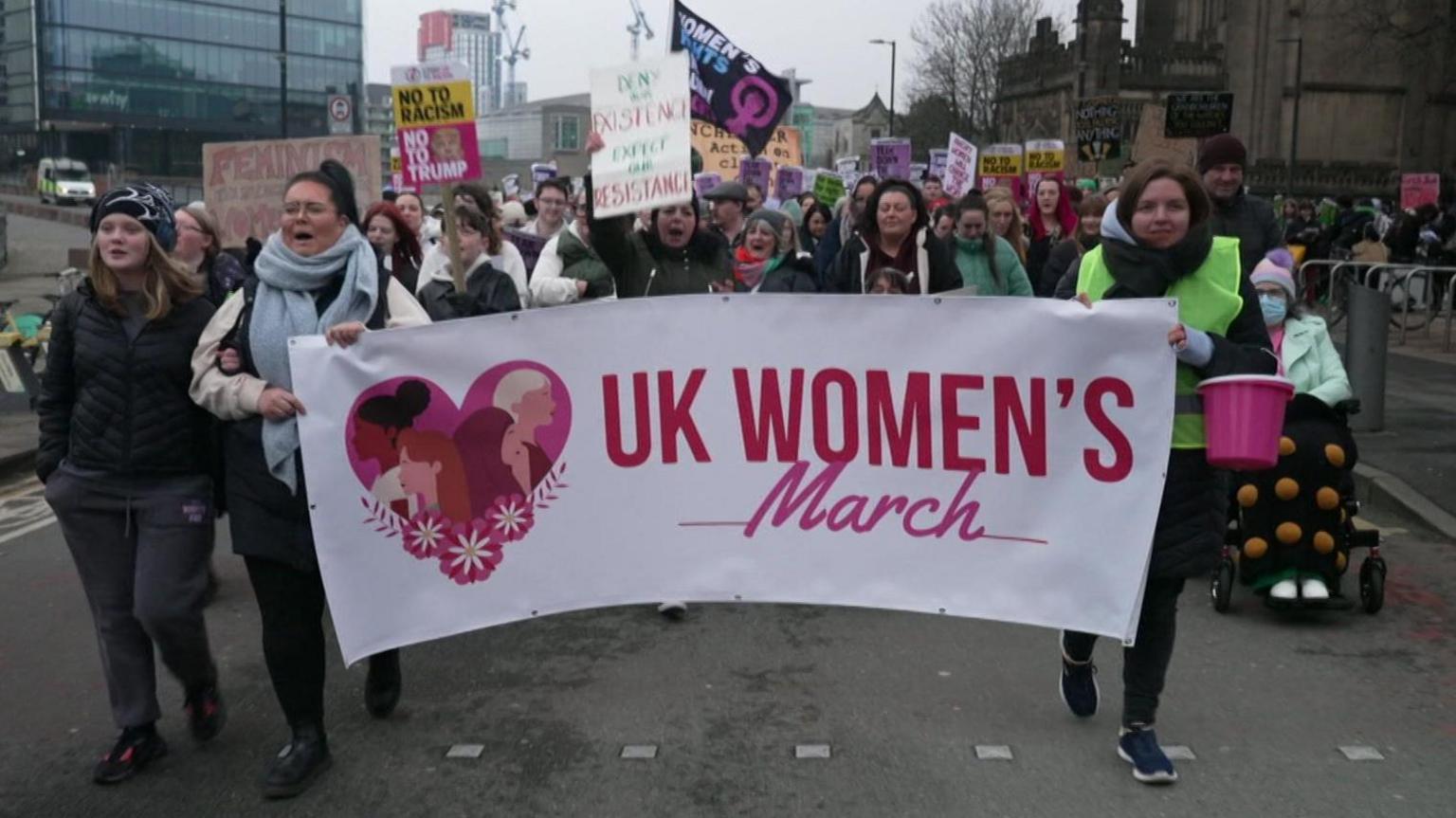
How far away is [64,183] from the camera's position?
64.0m

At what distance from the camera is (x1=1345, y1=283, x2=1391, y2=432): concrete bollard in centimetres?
1105

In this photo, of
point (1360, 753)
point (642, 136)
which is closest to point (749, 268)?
point (642, 136)

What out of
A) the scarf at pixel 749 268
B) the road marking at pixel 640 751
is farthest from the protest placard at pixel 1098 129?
the road marking at pixel 640 751

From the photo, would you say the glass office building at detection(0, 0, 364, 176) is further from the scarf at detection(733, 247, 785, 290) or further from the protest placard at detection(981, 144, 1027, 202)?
the scarf at detection(733, 247, 785, 290)

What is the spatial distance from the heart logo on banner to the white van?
205 feet

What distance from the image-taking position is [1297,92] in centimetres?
5116

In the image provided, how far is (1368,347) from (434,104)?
6.89 m

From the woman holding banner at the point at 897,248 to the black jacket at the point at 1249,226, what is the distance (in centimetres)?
178

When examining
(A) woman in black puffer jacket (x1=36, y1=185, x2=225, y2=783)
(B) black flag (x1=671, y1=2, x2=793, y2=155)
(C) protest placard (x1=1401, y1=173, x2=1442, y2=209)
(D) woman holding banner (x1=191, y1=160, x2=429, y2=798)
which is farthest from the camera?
(C) protest placard (x1=1401, y1=173, x2=1442, y2=209)

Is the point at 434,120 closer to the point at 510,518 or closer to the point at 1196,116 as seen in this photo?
the point at 510,518

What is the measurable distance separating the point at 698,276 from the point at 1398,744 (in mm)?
3640

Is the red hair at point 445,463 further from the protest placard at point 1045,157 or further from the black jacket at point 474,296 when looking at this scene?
the protest placard at point 1045,157

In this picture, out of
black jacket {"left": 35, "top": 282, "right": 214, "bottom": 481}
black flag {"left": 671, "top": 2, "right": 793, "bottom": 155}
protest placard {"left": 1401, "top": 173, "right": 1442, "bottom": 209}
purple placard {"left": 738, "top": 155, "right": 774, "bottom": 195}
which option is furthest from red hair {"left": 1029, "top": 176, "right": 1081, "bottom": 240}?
protest placard {"left": 1401, "top": 173, "right": 1442, "bottom": 209}

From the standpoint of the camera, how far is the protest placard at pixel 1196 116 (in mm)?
16484
